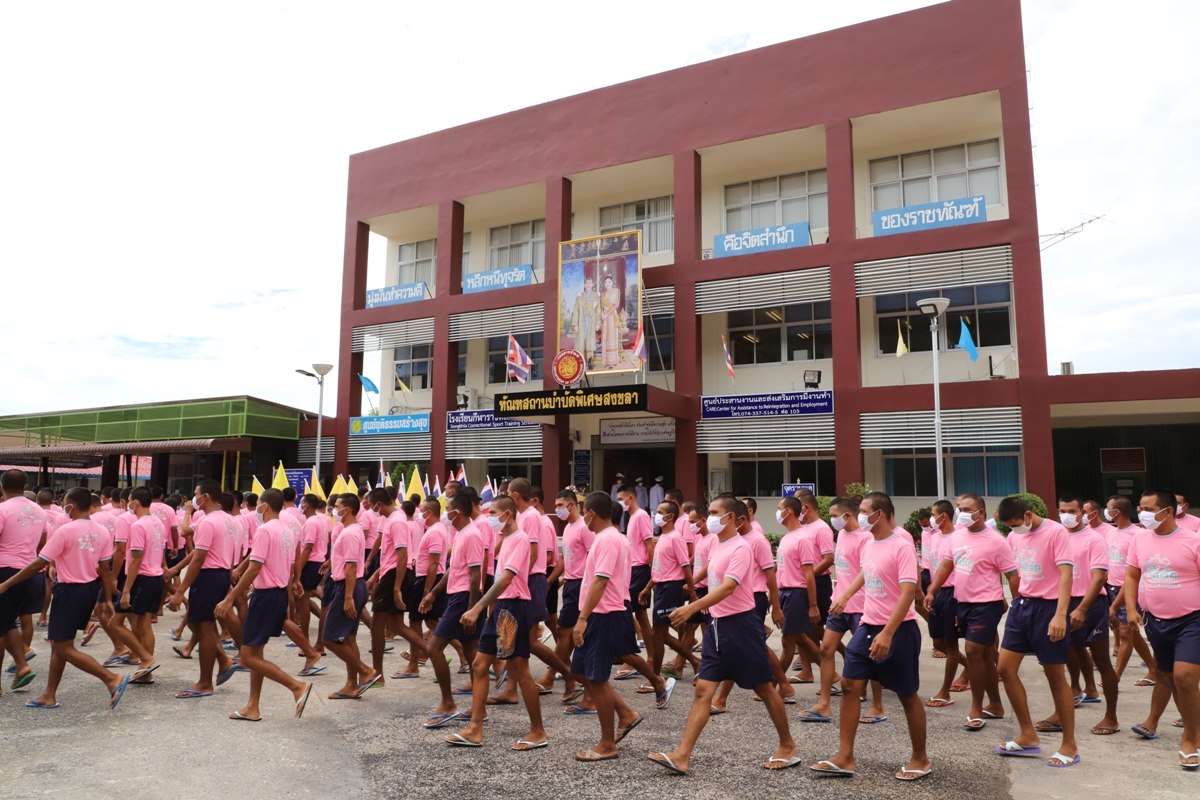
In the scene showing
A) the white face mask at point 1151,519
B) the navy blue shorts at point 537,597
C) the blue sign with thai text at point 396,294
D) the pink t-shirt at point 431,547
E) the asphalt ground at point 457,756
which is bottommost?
the asphalt ground at point 457,756

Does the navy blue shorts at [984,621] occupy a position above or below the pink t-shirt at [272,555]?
below

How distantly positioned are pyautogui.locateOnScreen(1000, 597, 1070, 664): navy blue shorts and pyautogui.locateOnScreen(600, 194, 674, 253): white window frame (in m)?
18.8

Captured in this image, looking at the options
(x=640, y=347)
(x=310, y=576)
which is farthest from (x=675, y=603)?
(x=640, y=347)

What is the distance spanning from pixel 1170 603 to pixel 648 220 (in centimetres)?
2015

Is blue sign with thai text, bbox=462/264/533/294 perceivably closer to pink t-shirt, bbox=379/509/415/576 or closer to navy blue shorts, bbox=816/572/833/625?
pink t-shirt, bbox=379/509/415/576

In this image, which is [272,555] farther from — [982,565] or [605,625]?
[982,565]

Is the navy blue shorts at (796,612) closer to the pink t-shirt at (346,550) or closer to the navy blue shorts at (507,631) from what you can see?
the navy blue shorts at (507,631)

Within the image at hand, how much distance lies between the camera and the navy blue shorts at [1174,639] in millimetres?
5590

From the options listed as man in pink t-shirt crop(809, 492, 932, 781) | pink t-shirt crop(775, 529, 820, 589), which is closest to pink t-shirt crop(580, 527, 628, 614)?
man in pink t-shirt crop(809, 492, 932, 781)

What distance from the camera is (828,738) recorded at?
6227mm

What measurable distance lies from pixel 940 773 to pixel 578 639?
2.59 m

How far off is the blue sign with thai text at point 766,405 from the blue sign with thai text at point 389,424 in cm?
923

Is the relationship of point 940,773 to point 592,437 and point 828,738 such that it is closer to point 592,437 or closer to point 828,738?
point 828,738

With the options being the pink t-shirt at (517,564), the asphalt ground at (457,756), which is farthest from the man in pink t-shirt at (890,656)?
the pink t-shirt at (517,564)
